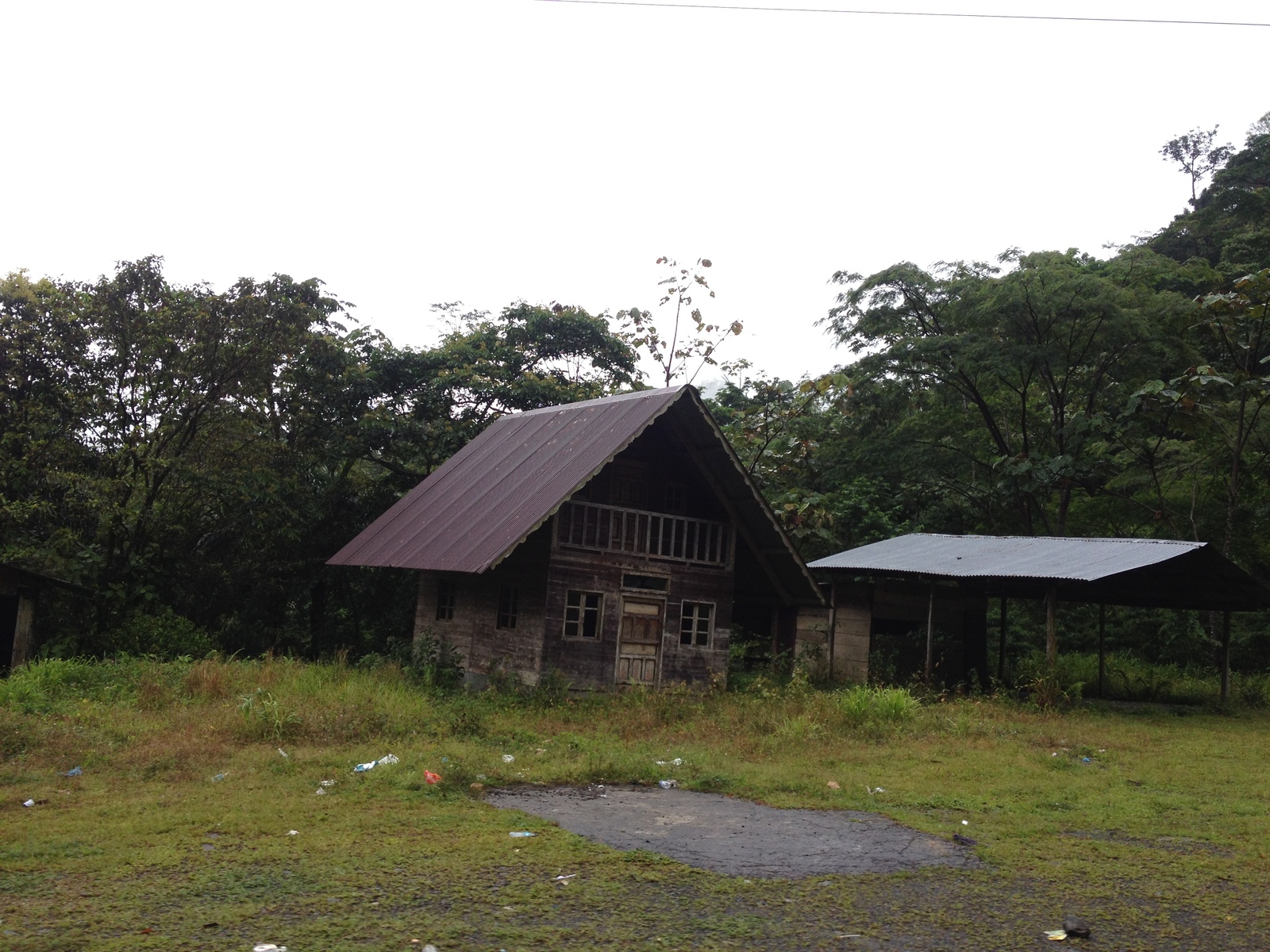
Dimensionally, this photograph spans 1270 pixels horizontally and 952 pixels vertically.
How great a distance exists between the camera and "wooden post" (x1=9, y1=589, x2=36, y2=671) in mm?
16922

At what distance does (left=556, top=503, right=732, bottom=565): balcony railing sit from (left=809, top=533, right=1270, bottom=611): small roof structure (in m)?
3.31

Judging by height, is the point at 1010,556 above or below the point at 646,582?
above

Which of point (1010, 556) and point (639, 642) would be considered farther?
point (1010, 556)

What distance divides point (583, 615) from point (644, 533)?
1.76m

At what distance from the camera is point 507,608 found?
691 inches

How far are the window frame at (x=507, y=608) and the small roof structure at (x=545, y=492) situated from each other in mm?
1264

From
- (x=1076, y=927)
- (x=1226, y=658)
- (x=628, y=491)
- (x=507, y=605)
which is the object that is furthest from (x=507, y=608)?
(x=1226, y=658)

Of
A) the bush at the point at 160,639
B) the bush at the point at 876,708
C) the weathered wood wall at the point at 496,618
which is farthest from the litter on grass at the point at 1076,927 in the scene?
the bush at the point at 160,639

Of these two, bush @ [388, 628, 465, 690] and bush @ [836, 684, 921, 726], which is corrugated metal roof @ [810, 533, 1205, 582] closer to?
bush @ [836, 684, 921, 726]

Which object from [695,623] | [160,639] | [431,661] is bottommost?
[160,639]

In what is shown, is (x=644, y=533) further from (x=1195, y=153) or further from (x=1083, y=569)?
(x=1195, y=153)

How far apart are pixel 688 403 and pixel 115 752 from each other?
956 cm

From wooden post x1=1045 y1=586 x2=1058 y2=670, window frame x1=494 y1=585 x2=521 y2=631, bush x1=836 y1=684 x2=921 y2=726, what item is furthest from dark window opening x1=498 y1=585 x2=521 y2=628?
wooden post x1=1045 y1=586 x2=1058 y2=670

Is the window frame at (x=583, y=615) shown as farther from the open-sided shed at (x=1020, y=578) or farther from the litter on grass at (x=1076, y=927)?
the litter on grass at (x=1076, y=927)
